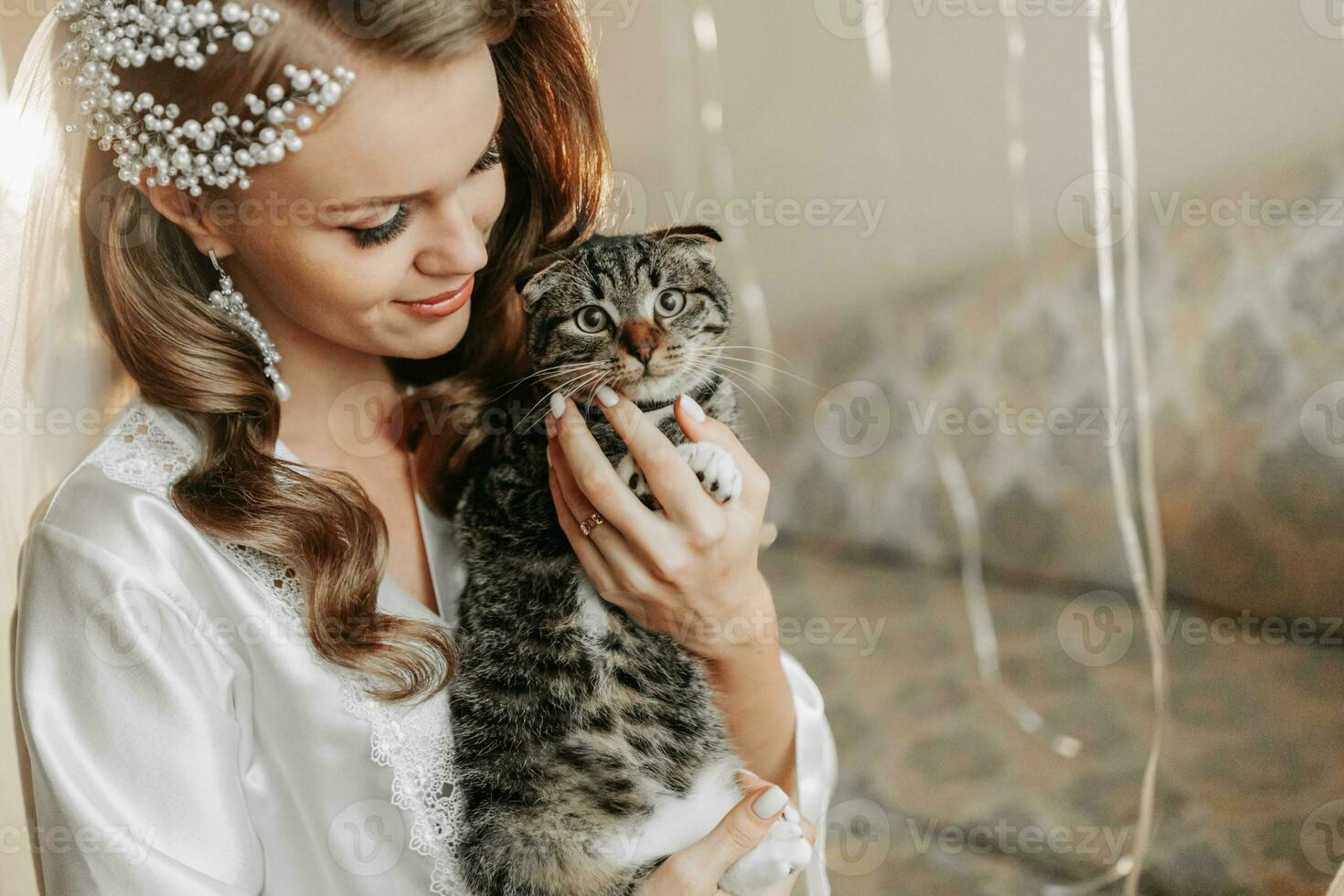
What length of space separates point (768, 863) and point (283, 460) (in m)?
0.59

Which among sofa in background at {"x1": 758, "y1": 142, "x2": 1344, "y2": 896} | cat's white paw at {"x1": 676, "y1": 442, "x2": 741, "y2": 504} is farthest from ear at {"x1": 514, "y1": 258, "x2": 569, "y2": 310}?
sofa in background at {"x1": 758, "y1": 142, "x2": 1344, "y2": 896}

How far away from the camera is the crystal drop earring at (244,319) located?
0.88m

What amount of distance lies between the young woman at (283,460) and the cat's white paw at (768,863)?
0.08ft

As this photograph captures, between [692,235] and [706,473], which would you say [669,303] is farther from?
[706,473]

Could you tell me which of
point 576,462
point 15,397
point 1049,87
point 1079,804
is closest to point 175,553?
point 15,397

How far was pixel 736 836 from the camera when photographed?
0.84 m

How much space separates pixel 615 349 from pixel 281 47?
0.37 m

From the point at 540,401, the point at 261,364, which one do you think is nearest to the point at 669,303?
the point at 540,401

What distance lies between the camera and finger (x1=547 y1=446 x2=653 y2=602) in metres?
0.87

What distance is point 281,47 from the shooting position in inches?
28.5

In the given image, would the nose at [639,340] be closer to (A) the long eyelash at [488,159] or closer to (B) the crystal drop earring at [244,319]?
(A) the long eyelash at [488,159]

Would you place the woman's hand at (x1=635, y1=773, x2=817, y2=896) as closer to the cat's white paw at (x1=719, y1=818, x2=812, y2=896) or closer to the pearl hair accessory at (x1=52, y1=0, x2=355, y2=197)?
the cat's white paw at (x1=719, y1=818, x2=812, y2=896)

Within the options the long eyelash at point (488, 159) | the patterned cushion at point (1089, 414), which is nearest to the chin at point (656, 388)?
the long eyelash at point (488, 159)

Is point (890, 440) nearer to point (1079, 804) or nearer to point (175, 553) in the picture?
point (1079, 804)
